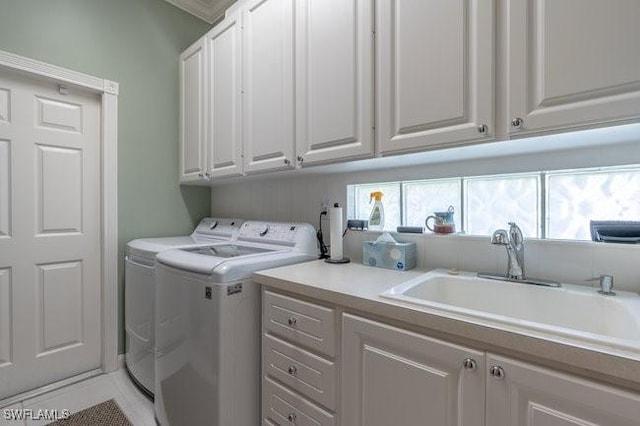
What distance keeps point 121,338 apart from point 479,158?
2619 millimetres

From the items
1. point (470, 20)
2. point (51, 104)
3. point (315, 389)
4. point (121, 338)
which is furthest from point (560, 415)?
point (51, 104)

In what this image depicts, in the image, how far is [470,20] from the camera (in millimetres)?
1038

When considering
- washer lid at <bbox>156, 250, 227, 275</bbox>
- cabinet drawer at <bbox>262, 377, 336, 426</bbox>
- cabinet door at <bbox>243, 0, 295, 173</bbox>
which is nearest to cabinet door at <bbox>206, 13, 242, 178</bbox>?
cabinet door at <bbox>243, 0, 295, 173</bbox>

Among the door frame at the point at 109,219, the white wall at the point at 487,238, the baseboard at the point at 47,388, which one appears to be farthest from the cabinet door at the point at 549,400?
the baseboard at the point at 47,388

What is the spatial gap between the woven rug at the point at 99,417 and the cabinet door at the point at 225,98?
1.52 metres

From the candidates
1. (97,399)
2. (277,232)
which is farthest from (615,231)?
(97,399)

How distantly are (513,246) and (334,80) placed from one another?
1.04 meters

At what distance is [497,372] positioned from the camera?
29.2 inches

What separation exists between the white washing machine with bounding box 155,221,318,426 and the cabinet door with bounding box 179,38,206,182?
39.1 inches

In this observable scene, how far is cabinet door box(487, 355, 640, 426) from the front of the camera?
0.61 m

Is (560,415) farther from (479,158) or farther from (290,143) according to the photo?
(290,143)

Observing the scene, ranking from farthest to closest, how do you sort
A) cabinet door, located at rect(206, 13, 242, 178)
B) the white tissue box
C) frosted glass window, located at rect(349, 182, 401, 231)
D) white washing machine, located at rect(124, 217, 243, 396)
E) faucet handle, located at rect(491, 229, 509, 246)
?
cabinet door, located at rect(206, 13, 242, 178)
white washing machine, located at rect(124, 217, 243, 396)
frosted glass window, located at rect(349, 182, 401, 231)
the white tissue box
faucet handle, located at rect(491, 229, 509, 246)

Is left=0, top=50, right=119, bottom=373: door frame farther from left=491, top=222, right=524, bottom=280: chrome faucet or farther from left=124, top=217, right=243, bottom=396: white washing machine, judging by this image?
left=491, top=222, right=524, bottom=280: chrome faucet

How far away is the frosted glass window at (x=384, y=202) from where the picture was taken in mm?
1711
